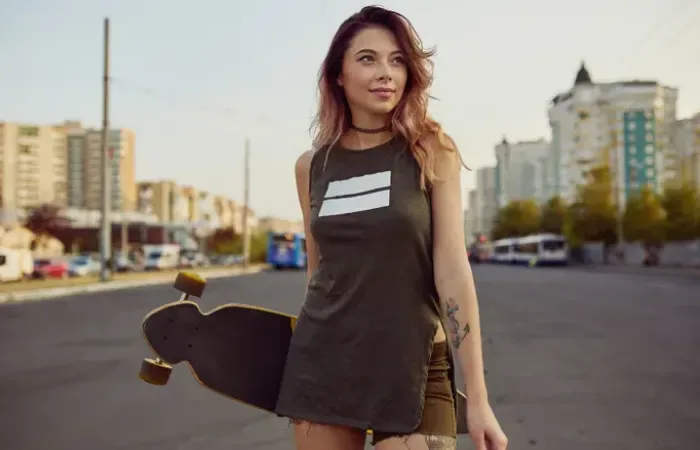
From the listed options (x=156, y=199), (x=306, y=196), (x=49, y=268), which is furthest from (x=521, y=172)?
(x=306, y=196)

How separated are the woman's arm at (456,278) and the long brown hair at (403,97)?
5 centimetres

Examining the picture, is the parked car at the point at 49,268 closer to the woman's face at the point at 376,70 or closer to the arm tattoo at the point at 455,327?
the woman's face at the point at 376,70

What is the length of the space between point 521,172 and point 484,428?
159323 millimetres

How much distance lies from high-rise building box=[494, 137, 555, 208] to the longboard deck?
150029 millimetres

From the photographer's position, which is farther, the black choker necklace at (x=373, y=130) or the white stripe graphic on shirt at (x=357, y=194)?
the black choker necklace at (x=373, y=130)

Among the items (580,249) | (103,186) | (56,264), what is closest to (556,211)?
(580,249)

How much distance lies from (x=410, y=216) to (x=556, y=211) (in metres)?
86.0

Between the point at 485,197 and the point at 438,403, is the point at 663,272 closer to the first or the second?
the point at 438,403

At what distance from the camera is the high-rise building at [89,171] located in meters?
128

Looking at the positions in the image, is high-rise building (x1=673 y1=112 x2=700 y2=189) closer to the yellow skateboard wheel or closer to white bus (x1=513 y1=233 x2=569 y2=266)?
white bus (x1=513 y1=233 x2=569 y2=266)

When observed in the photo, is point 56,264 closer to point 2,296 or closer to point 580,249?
point 2,296

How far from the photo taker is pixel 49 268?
42094 mm

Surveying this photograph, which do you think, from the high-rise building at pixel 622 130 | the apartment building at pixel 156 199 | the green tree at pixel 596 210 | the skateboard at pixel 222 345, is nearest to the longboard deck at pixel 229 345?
the skateboard at pixel 222 345

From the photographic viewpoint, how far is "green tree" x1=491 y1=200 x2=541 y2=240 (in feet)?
336
